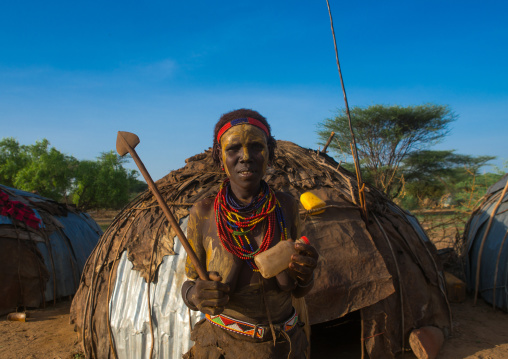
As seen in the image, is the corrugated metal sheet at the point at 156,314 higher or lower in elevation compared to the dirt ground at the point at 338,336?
higher

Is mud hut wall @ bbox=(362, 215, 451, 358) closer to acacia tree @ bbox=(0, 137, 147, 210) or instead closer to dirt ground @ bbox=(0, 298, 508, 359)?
dirt ground @ bbox=(0, 298, 508, 359)

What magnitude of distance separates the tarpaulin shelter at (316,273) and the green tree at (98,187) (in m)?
19.2

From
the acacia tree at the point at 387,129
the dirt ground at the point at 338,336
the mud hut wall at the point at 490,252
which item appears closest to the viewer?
the dirt ground at the point at 338,336

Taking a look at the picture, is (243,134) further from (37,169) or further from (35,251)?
(37,169)

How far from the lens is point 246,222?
176 cm

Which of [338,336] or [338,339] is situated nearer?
[338,339]

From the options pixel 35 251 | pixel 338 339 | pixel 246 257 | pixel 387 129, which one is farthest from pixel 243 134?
pixel 387 129

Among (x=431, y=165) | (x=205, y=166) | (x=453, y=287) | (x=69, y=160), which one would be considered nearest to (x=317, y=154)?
(x=205, y=166)

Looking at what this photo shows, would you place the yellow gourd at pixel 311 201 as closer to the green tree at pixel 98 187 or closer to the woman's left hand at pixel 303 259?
the woman's left hand at pixel 303 259

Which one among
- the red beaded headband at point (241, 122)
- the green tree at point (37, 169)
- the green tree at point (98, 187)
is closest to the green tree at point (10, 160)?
the green tree at point (37, 169)

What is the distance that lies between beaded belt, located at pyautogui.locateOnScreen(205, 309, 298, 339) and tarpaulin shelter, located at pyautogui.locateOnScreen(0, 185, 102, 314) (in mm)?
6809

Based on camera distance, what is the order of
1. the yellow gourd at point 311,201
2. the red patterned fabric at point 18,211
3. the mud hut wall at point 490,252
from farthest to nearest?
the red patterned fabric at point 18,211 < the mud hut wall at point 490,252 < the yellow gourd at point 311,201

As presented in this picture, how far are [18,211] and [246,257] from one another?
7.47m

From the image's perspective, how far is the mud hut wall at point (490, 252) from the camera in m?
6.02
